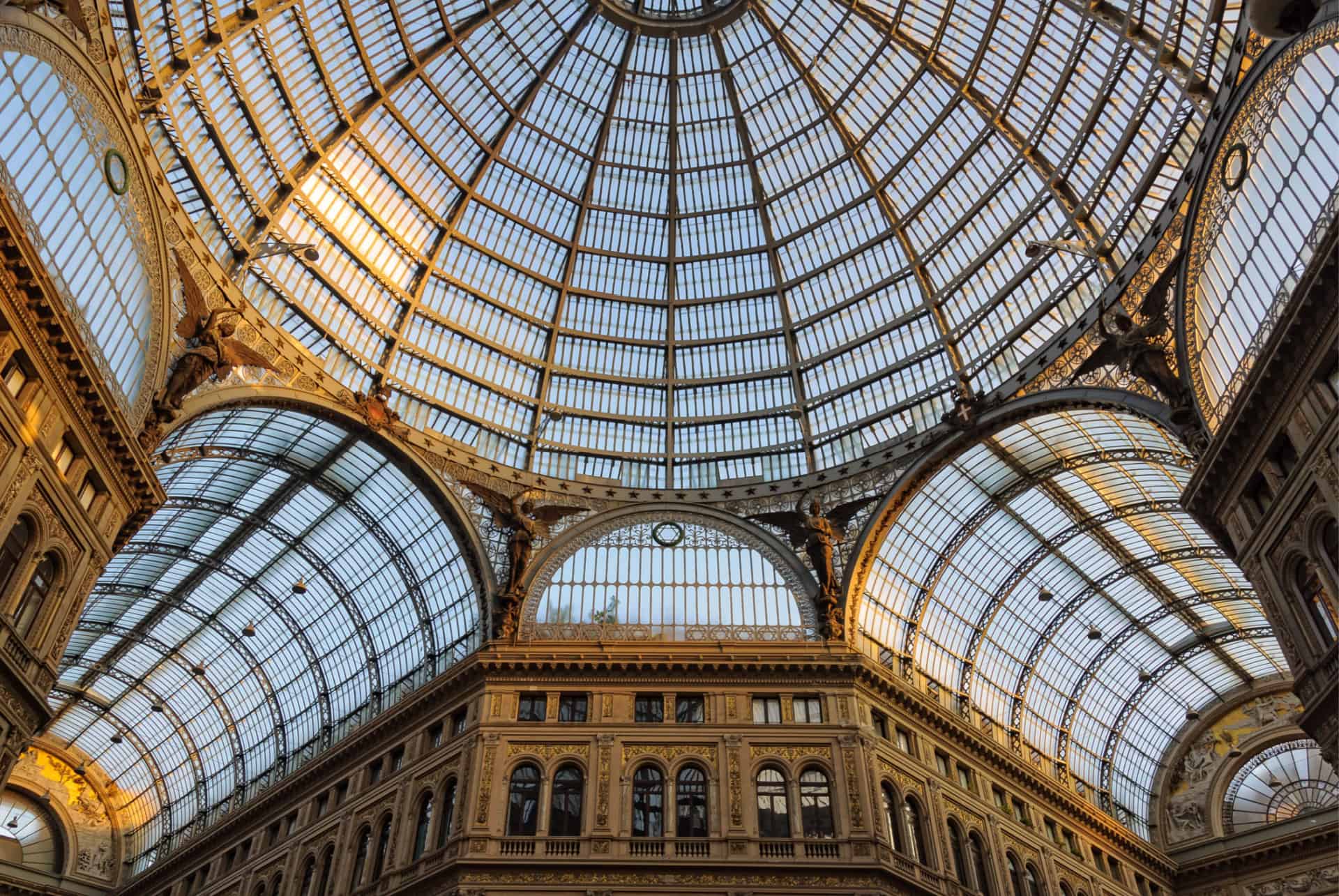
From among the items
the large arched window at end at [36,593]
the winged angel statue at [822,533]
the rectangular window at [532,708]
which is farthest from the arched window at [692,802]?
the large arched window at end at [36,593]

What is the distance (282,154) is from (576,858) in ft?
95.3

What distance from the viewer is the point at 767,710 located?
42312 millimetres

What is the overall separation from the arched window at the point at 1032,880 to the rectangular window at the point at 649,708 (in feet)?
57.7

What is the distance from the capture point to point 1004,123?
45.3m

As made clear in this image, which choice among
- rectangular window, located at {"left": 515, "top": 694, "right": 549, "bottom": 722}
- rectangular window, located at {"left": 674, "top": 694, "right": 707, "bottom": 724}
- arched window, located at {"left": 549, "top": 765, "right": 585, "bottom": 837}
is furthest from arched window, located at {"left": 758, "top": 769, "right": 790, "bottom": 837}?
rectangular window, located at {"left": 515, "top": 694, "right": 549, "bottom": 722}

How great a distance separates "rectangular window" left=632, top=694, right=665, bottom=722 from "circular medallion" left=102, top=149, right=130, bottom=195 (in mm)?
25549

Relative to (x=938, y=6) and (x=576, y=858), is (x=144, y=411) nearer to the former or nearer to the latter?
(x=576, y=858)

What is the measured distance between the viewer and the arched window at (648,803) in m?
38.6

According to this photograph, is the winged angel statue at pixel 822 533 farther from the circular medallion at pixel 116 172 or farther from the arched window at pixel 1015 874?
the circular medallion at pixel 116 172

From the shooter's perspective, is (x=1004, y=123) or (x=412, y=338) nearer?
(x=1004, y=123)

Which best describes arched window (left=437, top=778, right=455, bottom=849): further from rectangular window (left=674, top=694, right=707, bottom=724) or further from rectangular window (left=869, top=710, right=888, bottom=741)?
rectangular window (left=869, top=710, right=888, bottom=741)

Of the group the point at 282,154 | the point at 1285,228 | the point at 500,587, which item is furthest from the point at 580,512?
the point at 1285,228

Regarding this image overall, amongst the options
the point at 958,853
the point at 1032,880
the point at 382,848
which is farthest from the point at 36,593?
the point at 1032,880

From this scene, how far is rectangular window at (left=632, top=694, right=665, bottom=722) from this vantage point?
4212 centimetres
